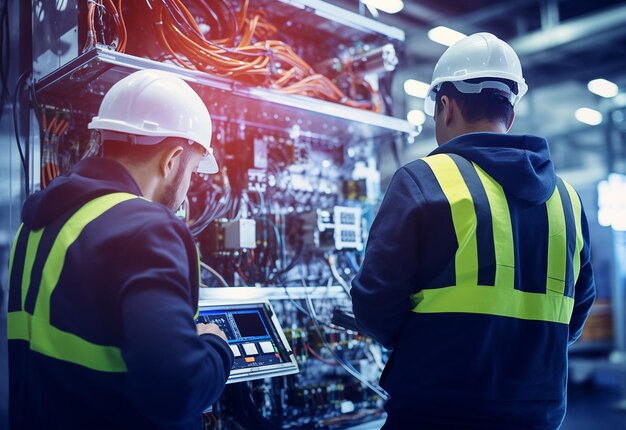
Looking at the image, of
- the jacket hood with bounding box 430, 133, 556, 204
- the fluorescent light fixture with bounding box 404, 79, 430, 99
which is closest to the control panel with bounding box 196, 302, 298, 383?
the jacket hood with bounding box 430, 133, 556, 204

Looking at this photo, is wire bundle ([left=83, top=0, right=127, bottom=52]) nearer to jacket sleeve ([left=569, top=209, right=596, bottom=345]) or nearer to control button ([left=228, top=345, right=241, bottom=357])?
control button ([left=228, top=345, right=241, bottom=357])

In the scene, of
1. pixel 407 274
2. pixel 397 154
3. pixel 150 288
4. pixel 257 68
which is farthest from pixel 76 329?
pixel 397 154

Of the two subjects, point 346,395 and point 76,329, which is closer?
point 76,329

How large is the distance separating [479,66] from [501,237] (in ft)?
1.85

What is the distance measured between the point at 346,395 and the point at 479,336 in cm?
139

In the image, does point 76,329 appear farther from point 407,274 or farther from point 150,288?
point 407,274

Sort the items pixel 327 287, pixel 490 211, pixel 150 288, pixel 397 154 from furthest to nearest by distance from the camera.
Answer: pixel 397 154, pixel 327 287, pixel 490 211, pixel 150 288

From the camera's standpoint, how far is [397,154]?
3.04 m

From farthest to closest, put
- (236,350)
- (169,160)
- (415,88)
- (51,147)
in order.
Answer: (415,88) < (51,147) < (236,350) < (169,160)

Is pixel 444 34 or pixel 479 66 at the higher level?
pixel 444 34

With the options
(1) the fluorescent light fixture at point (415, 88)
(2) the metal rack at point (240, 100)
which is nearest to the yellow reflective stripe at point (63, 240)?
(2) the metal rack at point (240, 100)

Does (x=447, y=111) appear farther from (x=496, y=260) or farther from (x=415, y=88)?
(x=415, y=88)

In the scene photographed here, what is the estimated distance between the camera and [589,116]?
31.9 feet

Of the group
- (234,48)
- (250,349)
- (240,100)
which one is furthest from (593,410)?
(234,48)
